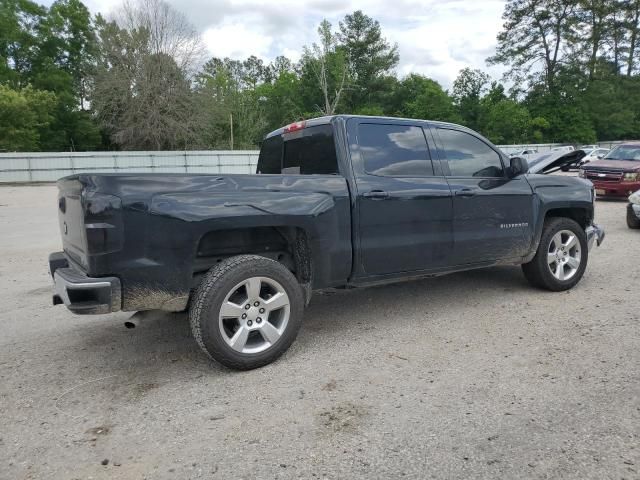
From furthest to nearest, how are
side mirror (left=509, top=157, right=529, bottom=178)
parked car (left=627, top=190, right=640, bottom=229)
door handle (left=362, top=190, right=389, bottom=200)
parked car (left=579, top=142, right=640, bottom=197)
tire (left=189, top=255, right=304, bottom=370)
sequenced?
parked car (left=579, top=142, right=640, bottom=197)
parked car (left=627, top=190, right=640, bottom=229)
side mirror (left=509, top=157, right=529, bottom=178)
door handle (left=362, top=190, right=389, bottom=200)
tire (left=189, top=255, right=304, bottom=370)

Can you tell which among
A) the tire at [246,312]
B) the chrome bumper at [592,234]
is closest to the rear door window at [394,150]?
the tire at [246,312]

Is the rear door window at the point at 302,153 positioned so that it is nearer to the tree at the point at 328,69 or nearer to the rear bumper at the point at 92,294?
the rear bumper at the point at 92,294

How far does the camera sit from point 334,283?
4086 mm

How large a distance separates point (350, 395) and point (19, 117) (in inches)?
1526

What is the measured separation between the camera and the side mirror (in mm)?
5047

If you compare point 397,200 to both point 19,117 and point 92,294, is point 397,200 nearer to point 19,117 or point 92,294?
point 92,294

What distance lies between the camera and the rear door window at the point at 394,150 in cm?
428

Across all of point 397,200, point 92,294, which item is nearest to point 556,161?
point 397,200

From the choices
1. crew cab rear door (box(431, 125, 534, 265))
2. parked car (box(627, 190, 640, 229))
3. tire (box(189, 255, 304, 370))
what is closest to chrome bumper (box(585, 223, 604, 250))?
crew cab rear door (box(431, 125, 534, 265))

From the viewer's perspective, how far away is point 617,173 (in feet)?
45.9

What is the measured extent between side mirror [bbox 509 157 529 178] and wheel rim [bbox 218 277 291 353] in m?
2.79

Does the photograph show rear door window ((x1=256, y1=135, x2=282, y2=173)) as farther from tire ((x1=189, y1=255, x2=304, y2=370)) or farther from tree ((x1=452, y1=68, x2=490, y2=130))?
tree ((x1=452, y1=68, x2=490, y2=130))

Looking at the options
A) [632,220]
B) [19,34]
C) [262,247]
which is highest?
[19,34]

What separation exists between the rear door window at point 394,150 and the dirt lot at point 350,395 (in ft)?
4.56
